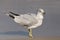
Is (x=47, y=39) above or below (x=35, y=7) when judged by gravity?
below

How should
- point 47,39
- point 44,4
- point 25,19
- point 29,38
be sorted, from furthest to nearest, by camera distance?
1. point 44,4
2. point 47,39
3. point 29,38
4. point 25,19

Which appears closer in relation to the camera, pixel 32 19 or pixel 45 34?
pixel 32 19

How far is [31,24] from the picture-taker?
2773mm

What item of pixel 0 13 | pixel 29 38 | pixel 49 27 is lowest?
pixel 29 38

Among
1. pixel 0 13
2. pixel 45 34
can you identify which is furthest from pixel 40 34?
pixel 0 13

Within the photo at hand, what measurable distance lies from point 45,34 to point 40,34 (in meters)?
0.07

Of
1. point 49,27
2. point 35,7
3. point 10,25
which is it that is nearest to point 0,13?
point 10,25

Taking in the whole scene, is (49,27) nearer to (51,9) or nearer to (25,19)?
(51,9)

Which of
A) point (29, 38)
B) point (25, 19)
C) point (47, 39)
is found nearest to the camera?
point (25, 19)

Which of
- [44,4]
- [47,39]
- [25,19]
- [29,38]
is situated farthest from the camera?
[44,4]

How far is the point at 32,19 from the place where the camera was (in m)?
2.79

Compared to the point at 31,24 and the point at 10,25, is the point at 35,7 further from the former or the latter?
the point at 31,24

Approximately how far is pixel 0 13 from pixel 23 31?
0.40m

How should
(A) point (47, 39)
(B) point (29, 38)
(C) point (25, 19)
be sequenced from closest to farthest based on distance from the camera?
(C) point (25, 19)
(B) point (29, 38)
(A) point (47, 39)
